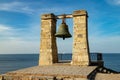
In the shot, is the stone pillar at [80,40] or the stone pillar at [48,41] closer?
the stone pillar at [80,40]

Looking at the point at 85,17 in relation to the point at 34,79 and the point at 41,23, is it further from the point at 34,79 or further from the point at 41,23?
the point at 34,79

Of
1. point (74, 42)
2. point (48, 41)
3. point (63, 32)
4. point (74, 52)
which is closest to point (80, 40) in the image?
point (74, 42)

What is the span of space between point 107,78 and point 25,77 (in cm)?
390

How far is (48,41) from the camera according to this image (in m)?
14.3

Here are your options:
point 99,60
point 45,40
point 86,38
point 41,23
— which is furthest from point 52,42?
point 99,60

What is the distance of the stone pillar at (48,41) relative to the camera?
46.5ft

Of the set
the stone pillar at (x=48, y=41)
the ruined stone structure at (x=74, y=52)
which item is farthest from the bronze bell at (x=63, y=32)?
the stone pillar at (x=48, y=41)

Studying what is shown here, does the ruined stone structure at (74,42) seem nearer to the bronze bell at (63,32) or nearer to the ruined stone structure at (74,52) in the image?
the ruined stone structure at (74,52)

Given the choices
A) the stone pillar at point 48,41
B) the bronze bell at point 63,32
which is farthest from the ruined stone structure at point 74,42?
the bronze bell at point 63,32

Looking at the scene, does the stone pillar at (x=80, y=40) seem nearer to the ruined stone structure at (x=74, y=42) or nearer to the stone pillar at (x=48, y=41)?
the ruined stone structure at (x=74, y=42)

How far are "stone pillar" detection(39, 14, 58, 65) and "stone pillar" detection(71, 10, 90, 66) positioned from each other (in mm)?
1660

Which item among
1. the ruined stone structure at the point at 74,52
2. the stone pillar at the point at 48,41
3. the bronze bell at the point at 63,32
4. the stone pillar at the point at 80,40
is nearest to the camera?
the ruined stone structure at the point at 74,52

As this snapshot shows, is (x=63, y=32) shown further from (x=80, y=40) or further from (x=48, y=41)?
(x=48, y=41)

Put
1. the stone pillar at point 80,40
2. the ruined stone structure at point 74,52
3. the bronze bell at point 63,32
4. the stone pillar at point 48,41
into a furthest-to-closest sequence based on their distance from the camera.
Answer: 1. the stone pillar at point 48,41
2. the bronze bell at point 63,32
3. the stone pillar at point 80,40
4. the ruined stone structure at point 74,52
